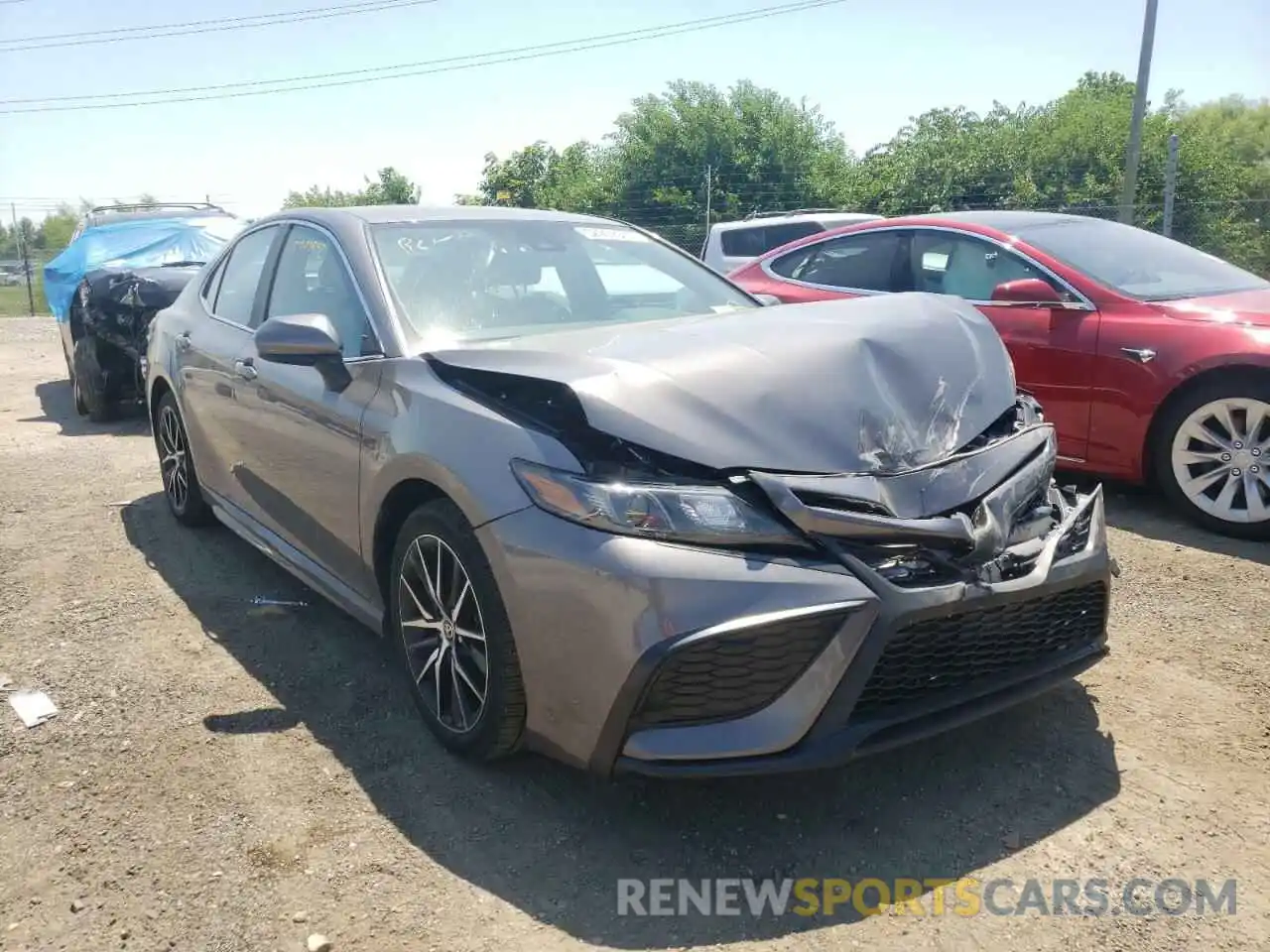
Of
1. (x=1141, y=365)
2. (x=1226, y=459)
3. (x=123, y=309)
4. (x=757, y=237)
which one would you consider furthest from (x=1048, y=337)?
(x=757, y=237)

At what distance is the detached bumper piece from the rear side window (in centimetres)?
1072

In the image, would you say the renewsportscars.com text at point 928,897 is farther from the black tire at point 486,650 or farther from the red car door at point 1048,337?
the red car door at point 1048,337

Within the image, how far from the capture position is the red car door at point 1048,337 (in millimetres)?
5078

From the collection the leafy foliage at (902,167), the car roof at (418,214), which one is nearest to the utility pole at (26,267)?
the leafy foliage at (902,167)

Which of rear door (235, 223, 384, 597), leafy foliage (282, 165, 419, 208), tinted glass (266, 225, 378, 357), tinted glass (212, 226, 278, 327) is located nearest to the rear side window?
tinted glass (212, 226, 278, 327)

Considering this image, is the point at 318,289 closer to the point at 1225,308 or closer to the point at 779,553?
the point at 779,553

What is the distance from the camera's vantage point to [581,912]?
232 centimetres

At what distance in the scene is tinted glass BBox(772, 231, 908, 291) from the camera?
628 cm

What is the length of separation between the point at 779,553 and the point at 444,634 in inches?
41.3

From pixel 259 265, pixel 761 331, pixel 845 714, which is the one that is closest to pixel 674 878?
pixel 845 714

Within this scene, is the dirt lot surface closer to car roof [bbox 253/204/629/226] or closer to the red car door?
the red car door

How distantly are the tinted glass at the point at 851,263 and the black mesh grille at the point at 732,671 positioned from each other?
13.9 ft

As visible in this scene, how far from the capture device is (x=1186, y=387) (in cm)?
471

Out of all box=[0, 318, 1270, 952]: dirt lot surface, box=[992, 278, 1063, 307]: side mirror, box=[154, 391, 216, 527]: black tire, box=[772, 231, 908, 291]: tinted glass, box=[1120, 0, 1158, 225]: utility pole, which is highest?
box=[1120, 0, 1158, 225]: utility pole
